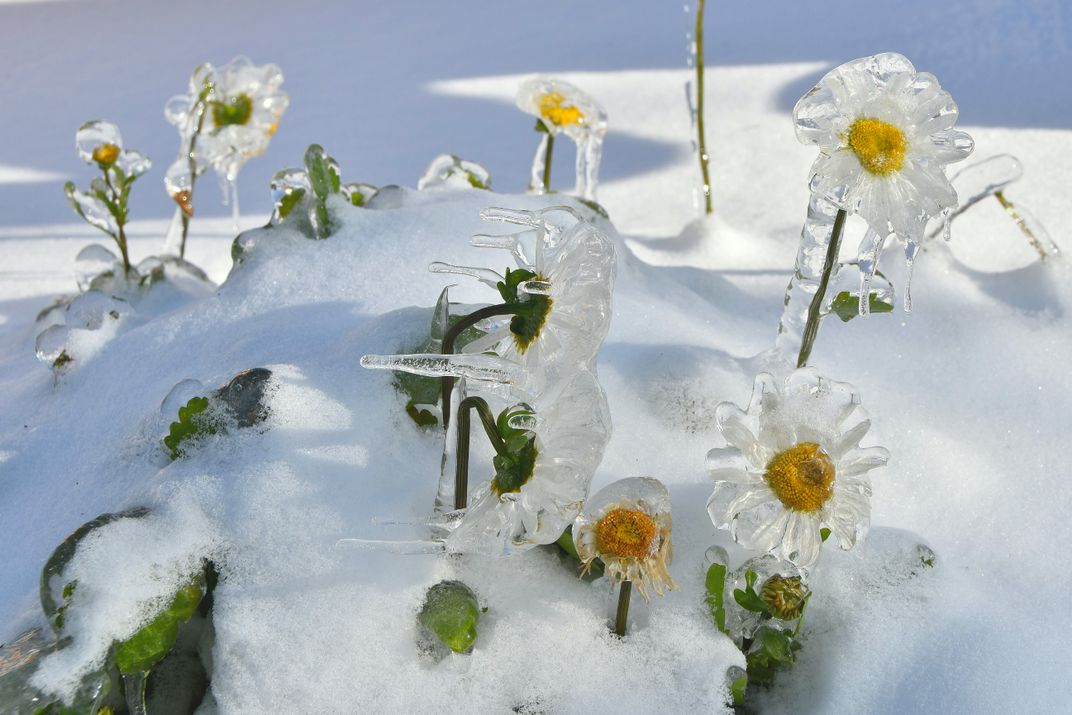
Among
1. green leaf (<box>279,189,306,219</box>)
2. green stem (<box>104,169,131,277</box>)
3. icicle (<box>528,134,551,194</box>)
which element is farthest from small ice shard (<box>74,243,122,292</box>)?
icicle (<box>528,134,551,194</box>)

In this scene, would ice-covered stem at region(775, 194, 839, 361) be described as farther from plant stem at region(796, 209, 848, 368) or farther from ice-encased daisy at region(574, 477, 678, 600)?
ice-encased daisy at region(574, 477, 678, 600)

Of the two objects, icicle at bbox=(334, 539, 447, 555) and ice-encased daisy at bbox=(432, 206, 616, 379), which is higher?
ice-encased daisy at bbox=(432, 206, 616, 379)

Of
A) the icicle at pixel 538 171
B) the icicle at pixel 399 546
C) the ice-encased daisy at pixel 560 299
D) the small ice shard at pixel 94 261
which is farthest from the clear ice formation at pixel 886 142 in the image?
the small ice shard at pixel 94 261

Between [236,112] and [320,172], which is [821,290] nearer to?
[320,172]

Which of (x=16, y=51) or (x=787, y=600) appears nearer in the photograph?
(x=787, y=600)

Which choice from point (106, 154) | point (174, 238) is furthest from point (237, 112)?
point (174, 238)

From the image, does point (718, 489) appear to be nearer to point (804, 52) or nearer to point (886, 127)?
point (886, 127)

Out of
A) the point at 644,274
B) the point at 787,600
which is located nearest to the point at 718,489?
the point at 787,600

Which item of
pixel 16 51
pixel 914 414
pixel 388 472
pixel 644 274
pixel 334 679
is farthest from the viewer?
pixel 16 51
